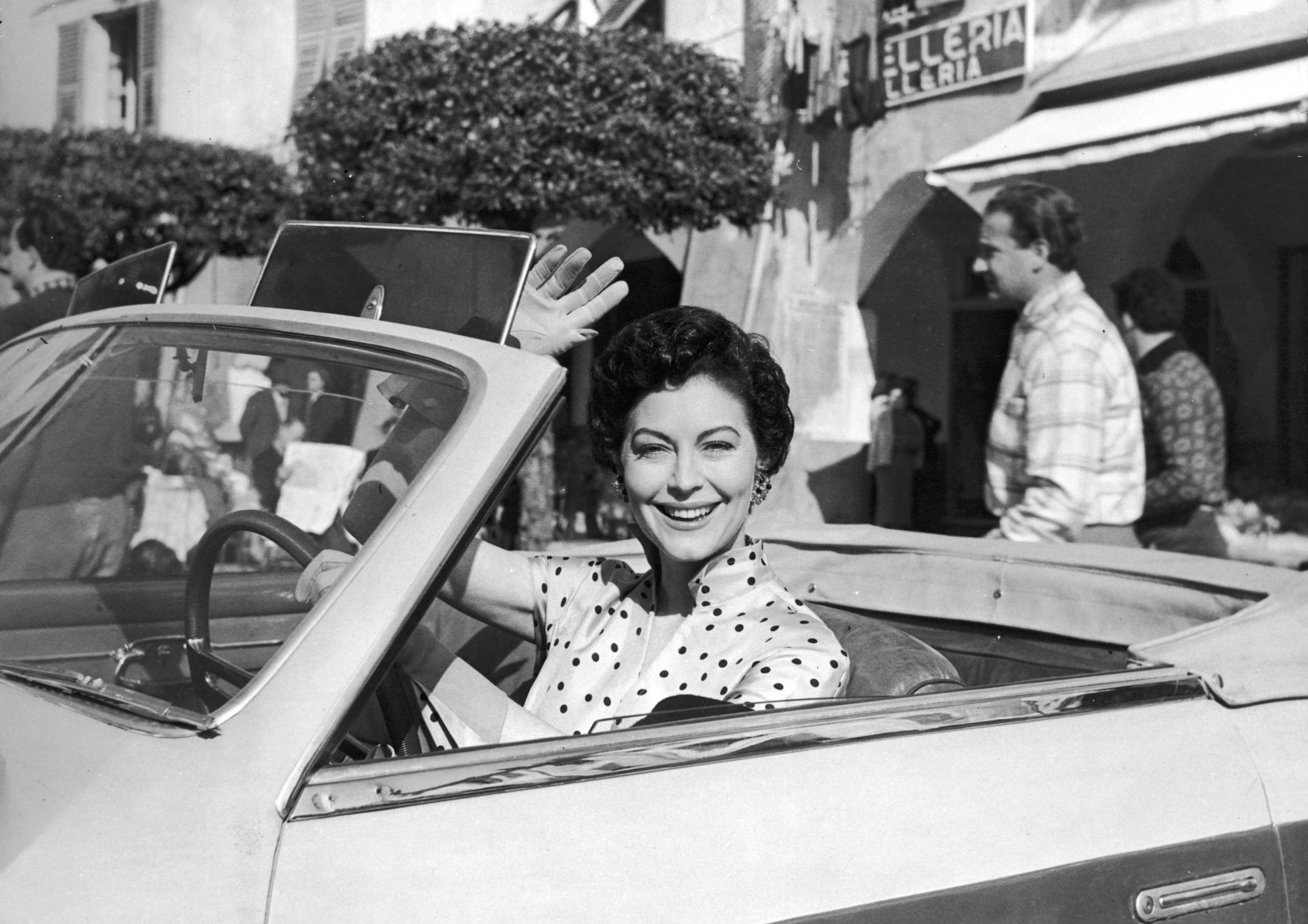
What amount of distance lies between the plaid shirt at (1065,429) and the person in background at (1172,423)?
0.12 meters

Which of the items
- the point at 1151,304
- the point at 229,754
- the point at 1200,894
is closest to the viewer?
the point at 229,754

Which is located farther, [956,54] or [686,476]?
[956,54]

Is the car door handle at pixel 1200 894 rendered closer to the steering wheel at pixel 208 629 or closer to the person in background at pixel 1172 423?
the steering wheel at pixel 208 629

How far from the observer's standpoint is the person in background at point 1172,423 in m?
3.59

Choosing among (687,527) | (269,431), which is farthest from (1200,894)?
(269,431)

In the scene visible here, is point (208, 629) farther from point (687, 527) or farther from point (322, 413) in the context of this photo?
point (687, 527)

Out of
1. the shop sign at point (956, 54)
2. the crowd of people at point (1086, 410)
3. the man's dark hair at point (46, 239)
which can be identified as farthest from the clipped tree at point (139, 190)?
the crowd of people at point (1086, 410)

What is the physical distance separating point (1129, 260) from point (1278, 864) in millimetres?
5874

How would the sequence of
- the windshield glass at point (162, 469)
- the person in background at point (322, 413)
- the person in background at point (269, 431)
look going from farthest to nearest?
the person in background at point (269, 431)
the person in background at point (322, 413)
the windshield glass at point (162, 469)

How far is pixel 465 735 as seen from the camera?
5.16ft

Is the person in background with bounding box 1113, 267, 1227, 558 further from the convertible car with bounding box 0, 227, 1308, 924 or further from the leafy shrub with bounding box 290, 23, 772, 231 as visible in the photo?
the leafy shrub with bounding box 290, 23, 772, 231

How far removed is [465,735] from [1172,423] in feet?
9.73

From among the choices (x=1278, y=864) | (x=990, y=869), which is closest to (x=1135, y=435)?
(x=1278, y=864)

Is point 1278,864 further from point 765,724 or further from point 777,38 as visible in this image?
point 777,38
